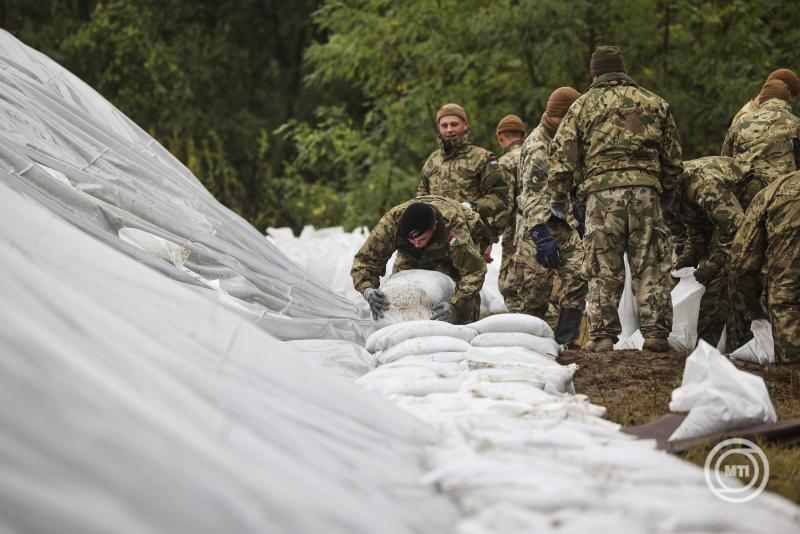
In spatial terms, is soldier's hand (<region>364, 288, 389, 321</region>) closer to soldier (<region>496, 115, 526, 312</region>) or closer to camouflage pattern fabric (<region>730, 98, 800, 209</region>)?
soldier (<region>496, 115, 526, 312</region>)

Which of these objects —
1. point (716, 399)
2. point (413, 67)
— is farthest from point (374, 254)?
point (413, 67)

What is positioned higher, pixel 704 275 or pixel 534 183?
pixel 534 183

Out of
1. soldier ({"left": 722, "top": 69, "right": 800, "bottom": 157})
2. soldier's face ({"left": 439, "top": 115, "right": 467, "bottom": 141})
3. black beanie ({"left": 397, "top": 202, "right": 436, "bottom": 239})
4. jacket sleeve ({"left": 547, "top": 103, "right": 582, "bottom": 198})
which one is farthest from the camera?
soldier's face ({"left": 439, "top": 115, "right": 467, "bottom": 141})

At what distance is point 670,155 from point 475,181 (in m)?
2.44

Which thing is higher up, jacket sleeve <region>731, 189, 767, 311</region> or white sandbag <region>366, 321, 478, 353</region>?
jacket sleeve <region>731, 189, 767, 311</region>

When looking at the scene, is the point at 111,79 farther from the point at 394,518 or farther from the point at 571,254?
the point at 394,518

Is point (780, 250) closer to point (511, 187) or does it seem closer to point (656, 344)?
point (656, 344)

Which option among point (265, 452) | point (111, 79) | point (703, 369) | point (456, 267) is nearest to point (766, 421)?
point (703, 369)

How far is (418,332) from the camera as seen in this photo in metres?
5.33

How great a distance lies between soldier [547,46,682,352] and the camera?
5855 mm

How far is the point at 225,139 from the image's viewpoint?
825 inches

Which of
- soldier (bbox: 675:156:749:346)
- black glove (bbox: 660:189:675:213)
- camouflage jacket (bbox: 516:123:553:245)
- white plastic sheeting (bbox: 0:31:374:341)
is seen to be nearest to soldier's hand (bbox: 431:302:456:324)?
white plastic sheeting (bbox: 0:31:374:341)

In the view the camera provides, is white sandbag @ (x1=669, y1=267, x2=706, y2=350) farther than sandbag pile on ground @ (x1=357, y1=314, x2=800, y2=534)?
Yes

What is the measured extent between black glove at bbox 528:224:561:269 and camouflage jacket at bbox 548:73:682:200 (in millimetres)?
687
